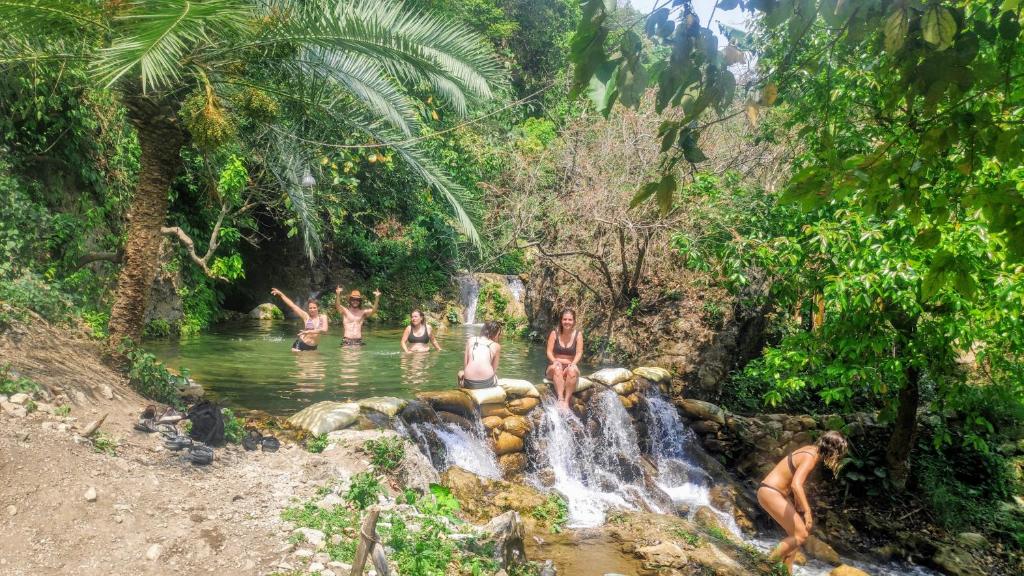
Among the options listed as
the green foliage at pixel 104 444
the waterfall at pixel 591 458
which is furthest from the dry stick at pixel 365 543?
the waterfall at pixel 591 458

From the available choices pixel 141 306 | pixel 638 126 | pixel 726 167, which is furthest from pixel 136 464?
pixel 726 167

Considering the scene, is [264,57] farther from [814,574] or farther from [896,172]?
[814,574]

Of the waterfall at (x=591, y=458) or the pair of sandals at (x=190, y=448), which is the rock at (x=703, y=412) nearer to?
the waterfall at (x=591, y=458)

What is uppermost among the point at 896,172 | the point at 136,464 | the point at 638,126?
the point at 638,126

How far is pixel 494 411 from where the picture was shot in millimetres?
8555

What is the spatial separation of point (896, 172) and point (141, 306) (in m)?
6.96

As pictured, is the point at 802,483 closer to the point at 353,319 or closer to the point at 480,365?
the point at 480,365

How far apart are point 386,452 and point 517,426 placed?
8.73ft

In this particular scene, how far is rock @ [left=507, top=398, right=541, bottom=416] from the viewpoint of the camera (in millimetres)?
8768

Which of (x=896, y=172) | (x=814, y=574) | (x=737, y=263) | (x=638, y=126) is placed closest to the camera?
(x=896, y=172)

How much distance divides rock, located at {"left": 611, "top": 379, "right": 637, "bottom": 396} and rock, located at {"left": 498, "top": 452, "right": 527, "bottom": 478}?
2.25 metres

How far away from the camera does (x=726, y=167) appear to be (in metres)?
14.7

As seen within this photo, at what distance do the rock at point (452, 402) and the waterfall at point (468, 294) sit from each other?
13.6 metres

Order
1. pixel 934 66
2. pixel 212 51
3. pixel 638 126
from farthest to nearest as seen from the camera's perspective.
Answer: pixel 638 126 → pixel 212 51 → pixel 934 66
